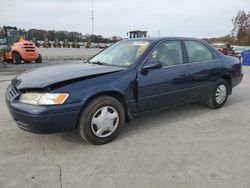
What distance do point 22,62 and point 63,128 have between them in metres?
14.6

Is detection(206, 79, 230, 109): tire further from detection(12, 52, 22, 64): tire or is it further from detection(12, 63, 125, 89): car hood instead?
detection(12, 52, 22, 64): tire

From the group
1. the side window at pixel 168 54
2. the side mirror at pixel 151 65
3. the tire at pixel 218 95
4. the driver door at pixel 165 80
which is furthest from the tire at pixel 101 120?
the tire at pixel 218 95

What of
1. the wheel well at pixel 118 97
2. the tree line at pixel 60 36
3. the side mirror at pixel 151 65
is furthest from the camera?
the tree line at pixel 60 36

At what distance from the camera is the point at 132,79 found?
3.88 meters

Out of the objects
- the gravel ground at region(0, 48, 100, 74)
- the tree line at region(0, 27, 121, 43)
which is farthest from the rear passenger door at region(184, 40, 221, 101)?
the tree line at region(0, 27, 121, 43)

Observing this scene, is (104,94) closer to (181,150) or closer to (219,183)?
(181,150)

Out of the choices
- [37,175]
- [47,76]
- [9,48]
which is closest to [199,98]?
[47,76]

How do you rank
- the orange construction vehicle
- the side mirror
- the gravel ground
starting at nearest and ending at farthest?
the side mirror → the gravel ground → the orange construction vehicle

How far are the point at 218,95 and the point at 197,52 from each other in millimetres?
1083

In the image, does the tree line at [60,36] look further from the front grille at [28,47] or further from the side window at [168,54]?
the side window at [168,54]

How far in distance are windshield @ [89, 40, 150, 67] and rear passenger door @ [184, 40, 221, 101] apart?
0.98 m

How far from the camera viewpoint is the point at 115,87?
3.70 meters

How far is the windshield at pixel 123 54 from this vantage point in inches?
165

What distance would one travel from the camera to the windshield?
13.7 feet
